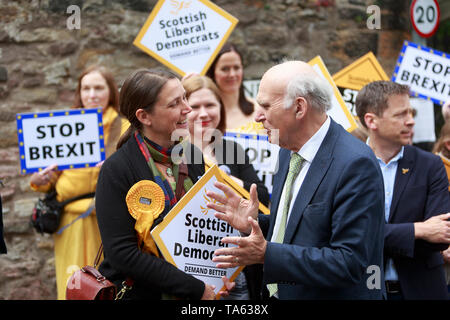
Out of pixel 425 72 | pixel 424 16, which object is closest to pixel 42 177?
pixel 425 72

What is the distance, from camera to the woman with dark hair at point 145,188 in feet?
8.47

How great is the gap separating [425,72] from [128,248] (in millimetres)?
2696

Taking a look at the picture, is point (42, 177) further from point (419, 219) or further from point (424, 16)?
point (424, 16)

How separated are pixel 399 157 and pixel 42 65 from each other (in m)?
3.56

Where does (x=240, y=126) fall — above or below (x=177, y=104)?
below

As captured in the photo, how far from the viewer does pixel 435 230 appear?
2.97 m

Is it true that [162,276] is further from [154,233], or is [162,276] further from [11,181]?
[11,181]

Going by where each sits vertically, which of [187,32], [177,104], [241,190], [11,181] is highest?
[187,32]

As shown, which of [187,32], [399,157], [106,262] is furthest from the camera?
[187,32]

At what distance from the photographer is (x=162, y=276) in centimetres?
258

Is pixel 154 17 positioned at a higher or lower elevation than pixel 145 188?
higher

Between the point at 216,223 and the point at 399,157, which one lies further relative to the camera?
the point at 399,157

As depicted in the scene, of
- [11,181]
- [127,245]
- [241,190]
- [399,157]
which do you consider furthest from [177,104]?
[11,181]
